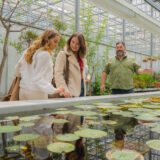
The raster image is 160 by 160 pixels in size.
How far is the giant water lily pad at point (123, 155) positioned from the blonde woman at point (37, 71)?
953mm

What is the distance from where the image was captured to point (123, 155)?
490mm

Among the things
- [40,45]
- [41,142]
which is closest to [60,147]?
[41,142]

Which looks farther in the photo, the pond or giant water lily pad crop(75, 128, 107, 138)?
giant water lily pad crop(75, 128, 107, 138)

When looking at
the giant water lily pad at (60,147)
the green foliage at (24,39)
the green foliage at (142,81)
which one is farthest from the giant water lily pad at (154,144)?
the green foliage at (142,81)

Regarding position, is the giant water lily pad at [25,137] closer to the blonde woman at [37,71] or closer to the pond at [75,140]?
the pond at [75,140]

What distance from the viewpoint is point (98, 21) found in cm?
940

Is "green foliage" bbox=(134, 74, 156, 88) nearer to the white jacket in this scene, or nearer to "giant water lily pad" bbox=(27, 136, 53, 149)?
the white jacket

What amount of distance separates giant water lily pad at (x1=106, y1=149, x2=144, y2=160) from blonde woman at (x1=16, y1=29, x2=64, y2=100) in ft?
3.13

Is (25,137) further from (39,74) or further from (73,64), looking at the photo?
(73,64)

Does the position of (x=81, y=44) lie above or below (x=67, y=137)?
above

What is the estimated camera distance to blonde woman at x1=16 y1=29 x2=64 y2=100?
4.68ft

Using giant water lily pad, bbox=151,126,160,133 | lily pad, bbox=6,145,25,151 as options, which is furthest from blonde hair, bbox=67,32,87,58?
lily pad, bbox=6,145,25,151

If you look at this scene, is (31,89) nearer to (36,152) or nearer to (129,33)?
(36,152)

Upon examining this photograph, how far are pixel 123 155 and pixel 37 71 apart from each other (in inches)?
42.6
